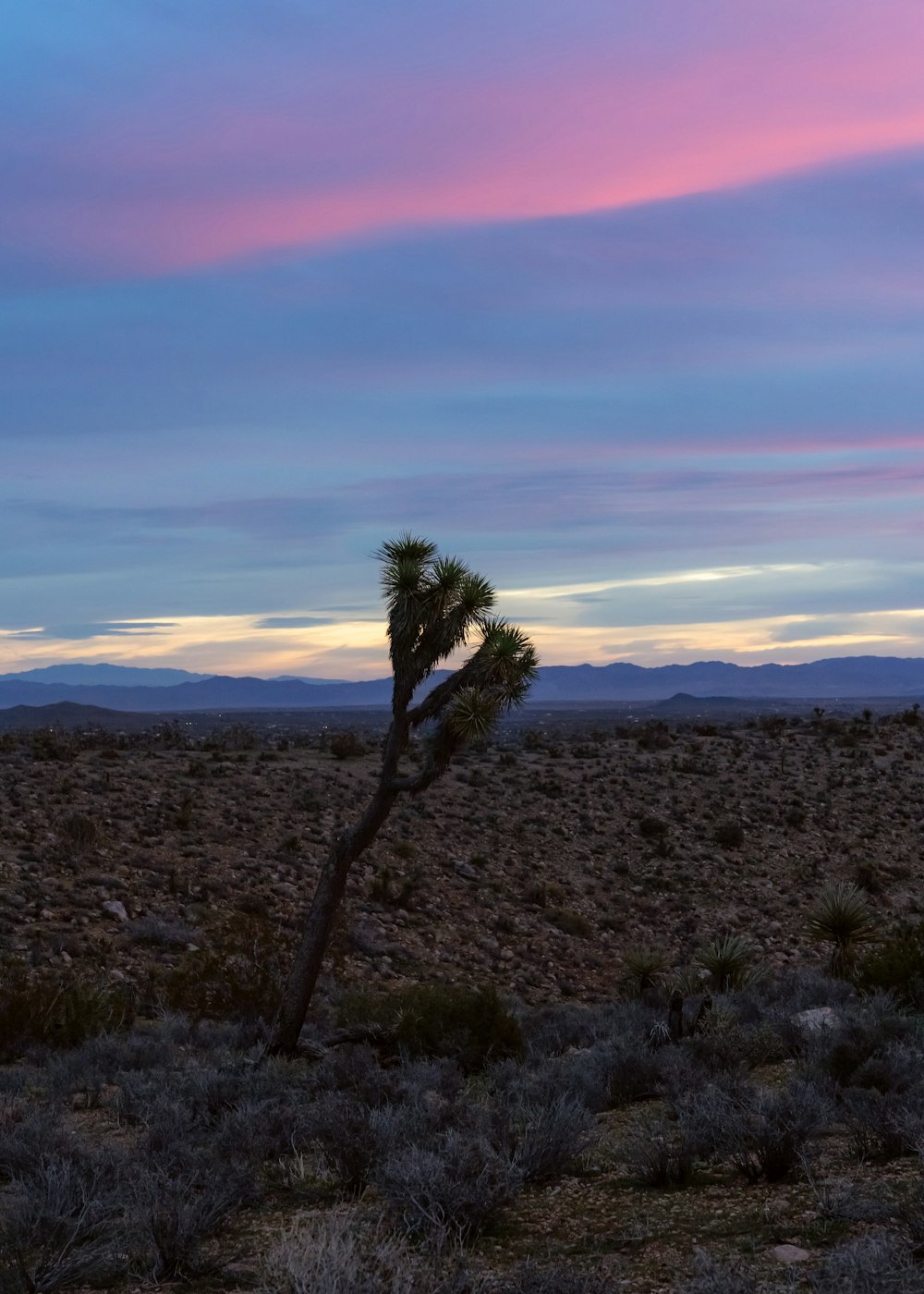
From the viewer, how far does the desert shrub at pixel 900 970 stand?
14.2m

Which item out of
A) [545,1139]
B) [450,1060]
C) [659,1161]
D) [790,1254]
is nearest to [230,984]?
[450,1060]

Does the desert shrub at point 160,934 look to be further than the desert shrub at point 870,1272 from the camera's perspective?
Yes

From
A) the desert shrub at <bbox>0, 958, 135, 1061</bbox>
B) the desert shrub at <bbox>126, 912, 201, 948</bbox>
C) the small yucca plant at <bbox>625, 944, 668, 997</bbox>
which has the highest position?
the desert shrub at <bbox>0, 958, 135, 1061</bbox>

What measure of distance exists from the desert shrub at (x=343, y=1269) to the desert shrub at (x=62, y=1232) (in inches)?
41.7

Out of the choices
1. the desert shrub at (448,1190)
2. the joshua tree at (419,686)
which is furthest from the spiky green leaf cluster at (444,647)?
the desert shrub at (448,1190)

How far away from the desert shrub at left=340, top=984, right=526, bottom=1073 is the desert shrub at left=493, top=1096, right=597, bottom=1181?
469 centimetres

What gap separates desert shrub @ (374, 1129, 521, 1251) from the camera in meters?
6.54

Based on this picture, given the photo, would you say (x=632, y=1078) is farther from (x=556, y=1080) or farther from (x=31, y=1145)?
(x=31, y=1145)

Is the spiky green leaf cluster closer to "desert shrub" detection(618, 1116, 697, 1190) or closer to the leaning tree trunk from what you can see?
the leaning tree trunk

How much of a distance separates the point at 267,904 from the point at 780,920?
1372 cm

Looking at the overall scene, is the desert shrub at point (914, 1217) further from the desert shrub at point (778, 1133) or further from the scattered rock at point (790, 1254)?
the desert shrub at point (778, 1133)

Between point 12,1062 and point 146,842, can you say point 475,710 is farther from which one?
point 146,842

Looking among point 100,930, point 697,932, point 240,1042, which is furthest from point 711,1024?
point 697,932

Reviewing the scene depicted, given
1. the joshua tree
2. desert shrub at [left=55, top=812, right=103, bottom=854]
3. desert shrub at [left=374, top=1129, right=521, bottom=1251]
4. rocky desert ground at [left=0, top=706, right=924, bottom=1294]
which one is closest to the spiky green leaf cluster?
the joshua tree
